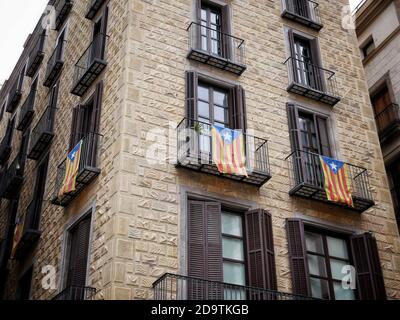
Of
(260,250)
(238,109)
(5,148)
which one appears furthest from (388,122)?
(5,148)

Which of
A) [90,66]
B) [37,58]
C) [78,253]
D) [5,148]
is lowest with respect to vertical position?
[78,253]

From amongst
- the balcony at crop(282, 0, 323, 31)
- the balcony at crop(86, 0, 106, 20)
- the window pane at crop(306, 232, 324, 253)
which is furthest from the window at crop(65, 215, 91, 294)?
the balcony at crop(282, 0, 323, 31)

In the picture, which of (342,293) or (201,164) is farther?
(342,293)

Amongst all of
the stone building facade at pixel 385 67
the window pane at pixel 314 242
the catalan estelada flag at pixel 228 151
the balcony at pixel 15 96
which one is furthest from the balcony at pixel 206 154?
the balcony at pixel 15 96

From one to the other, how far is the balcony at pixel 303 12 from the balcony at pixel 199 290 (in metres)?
10.9

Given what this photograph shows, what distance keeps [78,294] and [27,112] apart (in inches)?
482

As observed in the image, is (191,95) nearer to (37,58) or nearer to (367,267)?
(367,267)

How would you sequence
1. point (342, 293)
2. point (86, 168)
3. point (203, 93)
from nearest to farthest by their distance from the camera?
1. point (86, 168)
2. point (342, 293)
3. point (203, 93)

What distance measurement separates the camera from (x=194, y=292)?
48.0 feet

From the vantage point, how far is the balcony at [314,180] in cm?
1795

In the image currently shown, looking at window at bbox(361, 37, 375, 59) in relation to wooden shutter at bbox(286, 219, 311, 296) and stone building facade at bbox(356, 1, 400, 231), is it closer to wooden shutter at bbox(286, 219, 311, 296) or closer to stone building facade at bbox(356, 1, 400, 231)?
stone building facade at bbox(356, 1, 400, 231)

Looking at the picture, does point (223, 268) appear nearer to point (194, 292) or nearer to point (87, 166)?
point (194, 292)

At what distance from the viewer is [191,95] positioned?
1819cm

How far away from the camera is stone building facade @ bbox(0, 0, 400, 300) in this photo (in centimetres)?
1563
